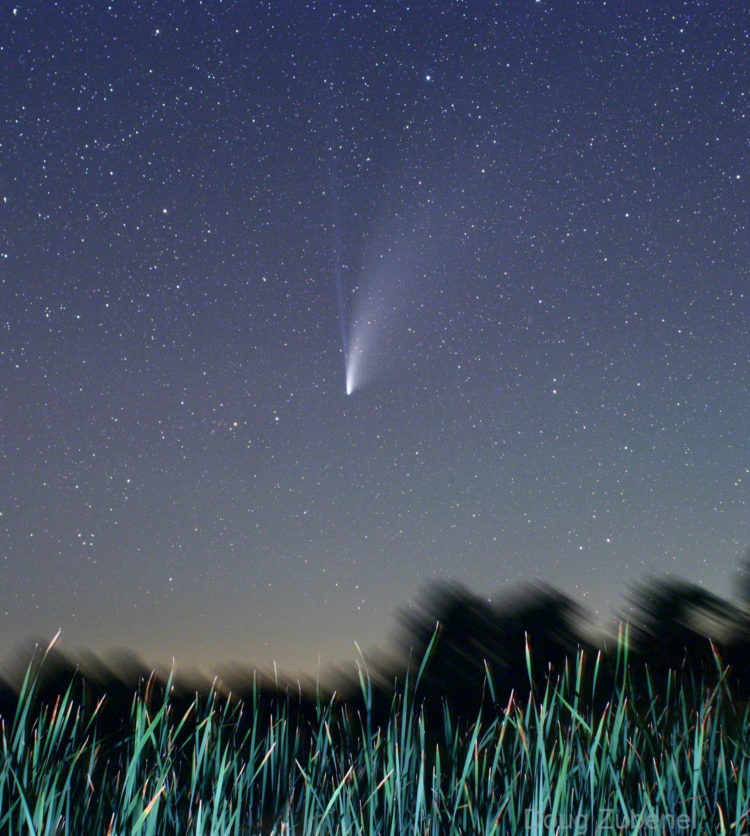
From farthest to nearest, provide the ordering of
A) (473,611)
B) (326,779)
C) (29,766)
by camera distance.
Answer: (473,611) → (326,779) → (29,766)

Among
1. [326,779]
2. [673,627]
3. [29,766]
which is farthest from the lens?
[673,627]

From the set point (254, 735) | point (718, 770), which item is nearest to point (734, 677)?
point (718, 770)

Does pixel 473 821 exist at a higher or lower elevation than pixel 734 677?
lower

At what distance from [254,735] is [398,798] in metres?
0.45

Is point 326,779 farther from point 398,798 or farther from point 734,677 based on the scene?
point 734,677

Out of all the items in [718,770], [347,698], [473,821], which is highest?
[347,698]

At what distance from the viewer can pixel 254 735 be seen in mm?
2559

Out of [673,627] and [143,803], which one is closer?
[143,803]

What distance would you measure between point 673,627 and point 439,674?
203 cm

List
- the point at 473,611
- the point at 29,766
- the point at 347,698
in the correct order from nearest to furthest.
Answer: the point at 29,766 → the point at 347,698 → the point at 473,611

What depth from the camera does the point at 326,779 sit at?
280 cm

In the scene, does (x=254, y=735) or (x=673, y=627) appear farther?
(x=673, y=627)

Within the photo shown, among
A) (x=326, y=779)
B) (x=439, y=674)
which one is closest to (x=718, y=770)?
(x=326, y=779)

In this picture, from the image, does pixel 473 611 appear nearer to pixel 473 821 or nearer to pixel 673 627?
pixel 673 627
